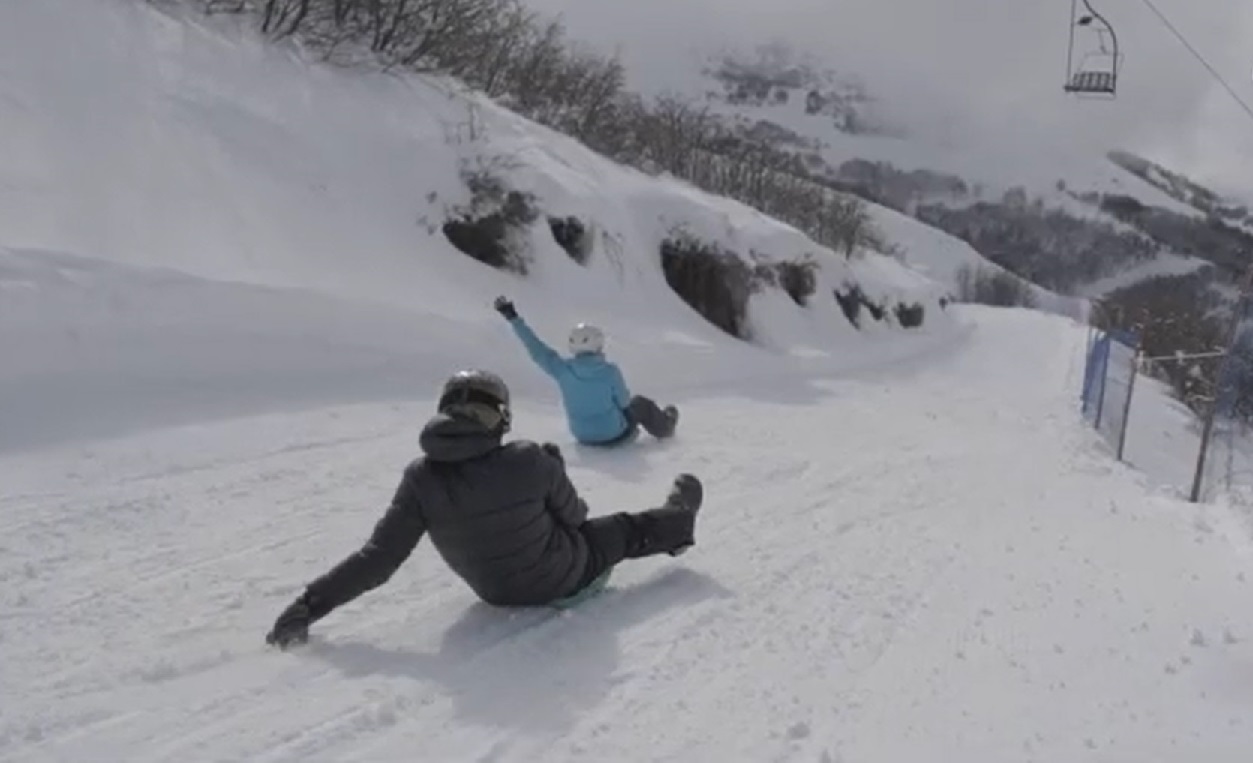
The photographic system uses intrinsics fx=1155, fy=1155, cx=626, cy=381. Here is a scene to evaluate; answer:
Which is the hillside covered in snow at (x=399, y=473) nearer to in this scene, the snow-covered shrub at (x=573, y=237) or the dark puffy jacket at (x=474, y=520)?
the snow-covered shrub at (x=573, y=237)

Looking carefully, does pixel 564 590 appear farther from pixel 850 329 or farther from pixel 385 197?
pixel 850 329

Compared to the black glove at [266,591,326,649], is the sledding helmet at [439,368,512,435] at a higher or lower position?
higher

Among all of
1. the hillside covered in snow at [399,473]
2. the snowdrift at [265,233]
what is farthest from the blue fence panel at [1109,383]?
the snowdrift at [265,233]

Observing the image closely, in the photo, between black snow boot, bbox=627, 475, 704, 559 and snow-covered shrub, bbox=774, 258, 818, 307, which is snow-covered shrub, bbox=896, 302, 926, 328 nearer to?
snow-covered shrub, bbox=774, 258, 818, 307

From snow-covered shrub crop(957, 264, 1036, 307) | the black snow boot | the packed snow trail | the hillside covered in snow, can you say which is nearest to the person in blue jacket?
the hillside covered in snow

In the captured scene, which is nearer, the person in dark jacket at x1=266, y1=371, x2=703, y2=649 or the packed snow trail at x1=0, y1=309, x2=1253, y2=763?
the packed snow trail at x1=0, y1=309, x2=1253, y2=763

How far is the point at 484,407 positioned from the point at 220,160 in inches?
302

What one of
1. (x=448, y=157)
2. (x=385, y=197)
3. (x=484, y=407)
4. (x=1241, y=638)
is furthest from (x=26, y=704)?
(x=448, y=157)

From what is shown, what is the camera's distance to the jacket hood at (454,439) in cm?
407

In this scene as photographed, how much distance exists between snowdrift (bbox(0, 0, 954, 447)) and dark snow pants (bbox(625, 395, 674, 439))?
1887 mm

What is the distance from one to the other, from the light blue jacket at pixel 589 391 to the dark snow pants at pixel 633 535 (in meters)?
2.96

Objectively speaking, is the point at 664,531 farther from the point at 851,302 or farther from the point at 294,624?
the point at 851,302

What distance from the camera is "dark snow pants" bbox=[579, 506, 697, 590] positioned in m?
4.66

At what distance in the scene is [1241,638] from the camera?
479 centimetres
